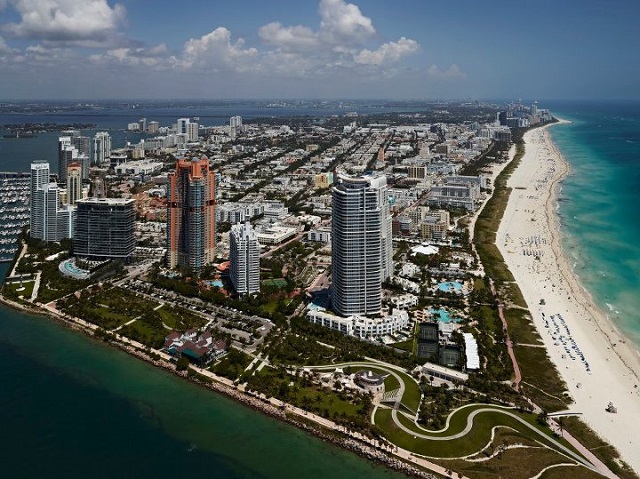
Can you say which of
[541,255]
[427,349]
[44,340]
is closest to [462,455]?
[427,349]

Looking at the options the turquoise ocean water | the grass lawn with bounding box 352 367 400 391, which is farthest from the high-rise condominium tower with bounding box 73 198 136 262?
the turquoise ocean water

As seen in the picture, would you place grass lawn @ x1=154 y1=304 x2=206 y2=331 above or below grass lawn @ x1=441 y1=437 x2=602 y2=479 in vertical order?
above

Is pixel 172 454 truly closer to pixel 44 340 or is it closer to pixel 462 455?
pixel 462 455

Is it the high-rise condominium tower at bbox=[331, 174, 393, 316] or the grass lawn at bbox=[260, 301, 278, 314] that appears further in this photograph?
the grass lawn at bbox=[260, 301, 278, 314]

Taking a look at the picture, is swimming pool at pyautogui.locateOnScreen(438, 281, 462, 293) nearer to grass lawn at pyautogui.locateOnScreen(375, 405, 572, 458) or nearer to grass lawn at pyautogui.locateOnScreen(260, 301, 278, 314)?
grass lawn at pyautogui.locateOnScreen(260, 301, 278, 314)

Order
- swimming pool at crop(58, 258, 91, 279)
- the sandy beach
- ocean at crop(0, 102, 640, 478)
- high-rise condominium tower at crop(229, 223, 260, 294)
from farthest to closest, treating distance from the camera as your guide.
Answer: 1. swimming pool at crop(58, 258, 91, 279)
2. high-rise condominium tower at crop(229, 223, 260, 294)
3. the sandy beach
4. ocean at crop(0, 102, 640, 478)
